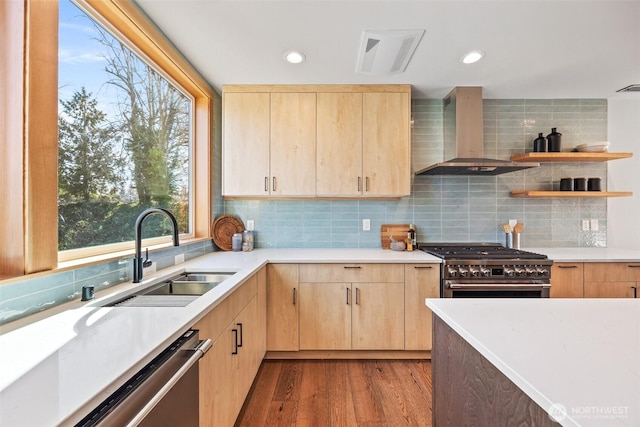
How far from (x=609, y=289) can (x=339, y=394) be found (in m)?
2.34

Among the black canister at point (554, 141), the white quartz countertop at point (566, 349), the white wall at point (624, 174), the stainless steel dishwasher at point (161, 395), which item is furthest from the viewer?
the white wall at point (624, 174)

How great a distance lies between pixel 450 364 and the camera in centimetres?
105

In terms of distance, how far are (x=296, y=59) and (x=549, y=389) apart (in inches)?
90.9

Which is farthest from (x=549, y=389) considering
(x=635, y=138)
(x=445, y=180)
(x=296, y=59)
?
(x=635, y=138)

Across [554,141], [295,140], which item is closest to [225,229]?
[295,140]

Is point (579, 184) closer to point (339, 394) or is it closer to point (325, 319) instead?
point (325, 319)

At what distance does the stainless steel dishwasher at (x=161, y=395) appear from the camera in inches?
25.2

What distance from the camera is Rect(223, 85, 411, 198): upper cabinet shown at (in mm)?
2576

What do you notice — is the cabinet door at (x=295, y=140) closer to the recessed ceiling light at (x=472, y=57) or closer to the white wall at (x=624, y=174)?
the recessed ceiling light at (x=472, y=57)

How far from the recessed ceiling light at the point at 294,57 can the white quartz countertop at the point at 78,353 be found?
5.78ft

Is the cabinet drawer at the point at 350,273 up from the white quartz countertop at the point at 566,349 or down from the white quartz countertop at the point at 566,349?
down

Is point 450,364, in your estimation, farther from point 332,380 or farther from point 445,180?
point 445,180

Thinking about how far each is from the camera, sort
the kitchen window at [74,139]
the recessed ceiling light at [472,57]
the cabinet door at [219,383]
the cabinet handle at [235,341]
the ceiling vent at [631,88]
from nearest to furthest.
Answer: the kitchen window at [74,139]
the cabinet door at [219,383]
the cabinet handle at [235,341]
the recessed ceiling light at [472,57]
the ceiling vent at [631,88]

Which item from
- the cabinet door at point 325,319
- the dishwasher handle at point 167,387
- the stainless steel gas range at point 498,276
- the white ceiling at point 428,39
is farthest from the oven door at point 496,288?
the dishwasher handle at point 167,387
